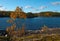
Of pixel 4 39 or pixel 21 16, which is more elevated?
pixel 21 16

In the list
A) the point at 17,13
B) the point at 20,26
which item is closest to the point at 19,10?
the point at 17,13

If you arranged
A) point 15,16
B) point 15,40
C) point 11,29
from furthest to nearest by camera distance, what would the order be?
point 11,29 < point 15,16 < point 15,40

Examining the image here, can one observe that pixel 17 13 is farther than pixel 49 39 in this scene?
Yes

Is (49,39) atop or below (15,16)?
below

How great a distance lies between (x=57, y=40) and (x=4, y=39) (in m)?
4.15

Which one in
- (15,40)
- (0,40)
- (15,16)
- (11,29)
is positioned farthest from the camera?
(11,29)

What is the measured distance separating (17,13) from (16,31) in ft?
9.85

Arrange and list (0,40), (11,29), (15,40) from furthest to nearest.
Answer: (11,29) < (15,40) < (0,40)

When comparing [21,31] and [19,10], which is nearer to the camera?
[19,10]

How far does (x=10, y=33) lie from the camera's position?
2050cm

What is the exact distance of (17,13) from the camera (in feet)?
61.6

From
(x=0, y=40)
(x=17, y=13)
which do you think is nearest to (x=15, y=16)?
(x=17, y=13)

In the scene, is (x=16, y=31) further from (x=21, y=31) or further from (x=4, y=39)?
(x=4, y=39)

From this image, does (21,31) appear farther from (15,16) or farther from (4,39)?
(4,39)
